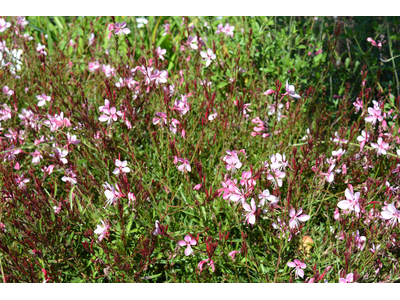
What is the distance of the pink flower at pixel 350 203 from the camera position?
170cm

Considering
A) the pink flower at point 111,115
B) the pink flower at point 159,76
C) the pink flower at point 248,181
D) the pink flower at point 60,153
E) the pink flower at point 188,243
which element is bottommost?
the pink flower at point 188,243

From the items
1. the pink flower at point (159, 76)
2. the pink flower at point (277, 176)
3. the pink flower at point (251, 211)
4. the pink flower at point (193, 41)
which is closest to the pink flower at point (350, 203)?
the pink flower at point (277, 176)

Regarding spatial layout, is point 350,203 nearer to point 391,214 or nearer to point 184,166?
point 391,214

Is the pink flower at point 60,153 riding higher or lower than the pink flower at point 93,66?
lower

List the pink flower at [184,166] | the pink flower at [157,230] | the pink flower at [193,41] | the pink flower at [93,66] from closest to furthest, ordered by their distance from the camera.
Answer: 1. the pink flower at [157,230]
2. the pink flower at [184,166]
3. the pink flower at [193,41]
4. the pink flower at [93,66]

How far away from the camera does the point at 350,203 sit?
173 cm

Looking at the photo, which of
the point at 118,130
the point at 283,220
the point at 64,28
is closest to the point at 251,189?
the point at 283,220

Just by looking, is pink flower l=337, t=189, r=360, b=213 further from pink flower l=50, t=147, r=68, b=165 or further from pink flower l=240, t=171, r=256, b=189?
pink flower l=50, t=147, r=68, b=165

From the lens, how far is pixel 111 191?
179 cm

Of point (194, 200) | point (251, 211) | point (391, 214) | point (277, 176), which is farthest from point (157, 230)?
point (391, 214)

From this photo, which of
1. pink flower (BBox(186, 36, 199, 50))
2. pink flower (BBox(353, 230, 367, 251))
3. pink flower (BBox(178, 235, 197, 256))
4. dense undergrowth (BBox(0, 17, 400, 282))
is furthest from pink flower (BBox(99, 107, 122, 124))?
pink flower (BBox(353, 230, 367, 251))

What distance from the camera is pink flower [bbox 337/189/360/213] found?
1704mm

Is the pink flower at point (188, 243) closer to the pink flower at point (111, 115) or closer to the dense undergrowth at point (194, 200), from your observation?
the dense undergrowth at point (194, 200)

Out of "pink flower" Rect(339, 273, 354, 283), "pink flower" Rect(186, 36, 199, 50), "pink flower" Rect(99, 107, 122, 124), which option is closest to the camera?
"pink flower" Rect(339, 273, 354, 283)
